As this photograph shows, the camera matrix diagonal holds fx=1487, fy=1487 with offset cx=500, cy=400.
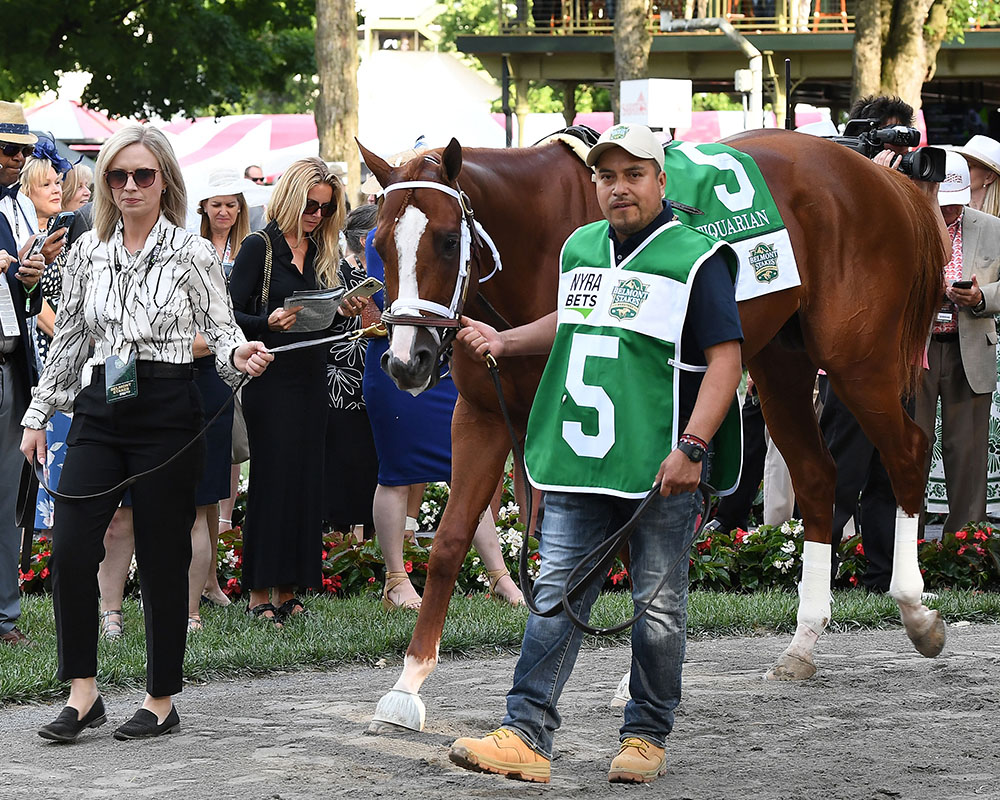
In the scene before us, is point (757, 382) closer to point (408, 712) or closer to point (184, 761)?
point (408, 712)

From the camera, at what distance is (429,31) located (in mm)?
89625

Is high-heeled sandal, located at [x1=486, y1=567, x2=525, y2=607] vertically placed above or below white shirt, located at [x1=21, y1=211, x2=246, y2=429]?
below

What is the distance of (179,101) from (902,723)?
22362 mm

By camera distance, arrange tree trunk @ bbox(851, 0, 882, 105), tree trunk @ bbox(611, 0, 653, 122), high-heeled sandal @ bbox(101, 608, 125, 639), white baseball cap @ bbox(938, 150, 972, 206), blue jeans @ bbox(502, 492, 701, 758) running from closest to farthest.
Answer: blue jeans @ bbox(502, 492, 701, 758)
high-heeled sandal @ bbox(101, 608, 125, 639)
white baseball cap @ bbox(938, 150, 972, 206)
tree trunk @ bbox(851, 0, 882, 105)
tree trunk @ bbox(611, 0, 653, 122)

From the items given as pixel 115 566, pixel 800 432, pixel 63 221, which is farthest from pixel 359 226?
pixel 800 432

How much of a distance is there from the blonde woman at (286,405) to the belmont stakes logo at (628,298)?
3069mm

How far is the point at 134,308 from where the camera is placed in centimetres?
523

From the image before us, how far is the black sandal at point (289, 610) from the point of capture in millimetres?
7363

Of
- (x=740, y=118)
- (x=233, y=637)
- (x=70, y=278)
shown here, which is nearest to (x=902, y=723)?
(x=233, y=637)

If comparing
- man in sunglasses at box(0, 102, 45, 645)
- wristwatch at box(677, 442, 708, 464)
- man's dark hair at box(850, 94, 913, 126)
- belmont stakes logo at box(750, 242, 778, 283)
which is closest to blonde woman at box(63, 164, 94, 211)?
man in sunglasses at box(0, 102, 45, 645)

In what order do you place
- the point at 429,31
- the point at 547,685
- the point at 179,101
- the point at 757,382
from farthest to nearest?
the point at 429,31 → the point at 179,101 → the point at 757,382 → the point at 547,685

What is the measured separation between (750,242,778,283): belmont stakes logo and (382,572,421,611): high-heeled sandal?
8.69 feet

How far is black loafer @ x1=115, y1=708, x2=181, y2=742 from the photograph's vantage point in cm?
521

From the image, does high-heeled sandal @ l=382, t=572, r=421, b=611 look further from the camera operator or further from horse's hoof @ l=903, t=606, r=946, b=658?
horse's hoof @ l=903, t=606, r=946, b=658
